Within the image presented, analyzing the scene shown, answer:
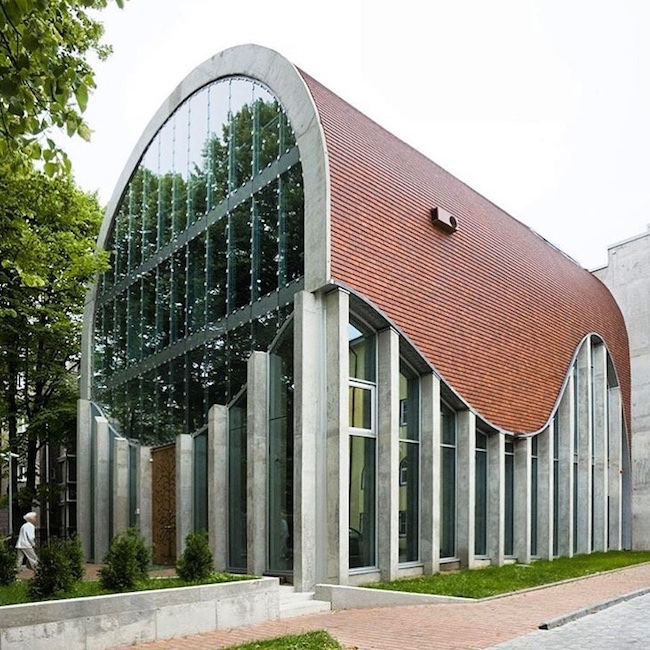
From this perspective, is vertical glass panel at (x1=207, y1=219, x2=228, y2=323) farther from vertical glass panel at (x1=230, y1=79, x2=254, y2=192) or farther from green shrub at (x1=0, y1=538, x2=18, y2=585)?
green shrub at (x1=0, y1=538, x2=18, y2=585)

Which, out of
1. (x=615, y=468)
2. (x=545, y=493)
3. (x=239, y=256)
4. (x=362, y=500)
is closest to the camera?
(x=362, y=500)

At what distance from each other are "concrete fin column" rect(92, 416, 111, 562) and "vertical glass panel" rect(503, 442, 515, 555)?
12049mm

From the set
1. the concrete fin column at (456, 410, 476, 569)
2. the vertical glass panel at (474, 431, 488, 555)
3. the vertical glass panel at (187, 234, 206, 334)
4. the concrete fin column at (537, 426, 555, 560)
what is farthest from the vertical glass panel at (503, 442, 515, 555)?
the vertical glass panel at (187, 234, 206, 334)

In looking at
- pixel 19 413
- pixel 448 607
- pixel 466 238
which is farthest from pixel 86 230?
pixel 448 607

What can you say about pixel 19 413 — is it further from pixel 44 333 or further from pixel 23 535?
pixel 23 535

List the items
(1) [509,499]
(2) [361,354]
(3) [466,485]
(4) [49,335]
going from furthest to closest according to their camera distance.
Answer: (4) [49,335] < (1) [509,499] < (3) [466,485] < (2) [361,354]

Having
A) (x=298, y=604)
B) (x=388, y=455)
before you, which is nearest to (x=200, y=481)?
(x=388, y=455)

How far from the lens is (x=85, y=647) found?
458 inches

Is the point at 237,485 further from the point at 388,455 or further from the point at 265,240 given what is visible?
the point at 265,240

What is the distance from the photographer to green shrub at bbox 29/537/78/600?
12211 millimetres

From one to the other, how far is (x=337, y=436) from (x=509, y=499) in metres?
8.77

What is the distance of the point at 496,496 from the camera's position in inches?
885

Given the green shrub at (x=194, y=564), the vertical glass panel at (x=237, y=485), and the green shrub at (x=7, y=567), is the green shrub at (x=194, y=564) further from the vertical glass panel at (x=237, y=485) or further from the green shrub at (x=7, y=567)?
the vertical glass panel at (x=237, y=485)

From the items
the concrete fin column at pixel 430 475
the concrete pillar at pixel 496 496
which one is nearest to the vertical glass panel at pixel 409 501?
the concrete fin column at pixel 430 475
